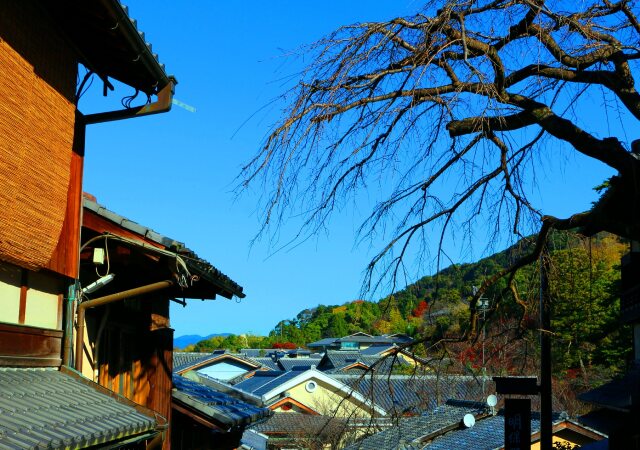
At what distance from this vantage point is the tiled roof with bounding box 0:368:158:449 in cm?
478

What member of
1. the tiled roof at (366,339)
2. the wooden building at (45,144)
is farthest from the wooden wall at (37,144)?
the tiled roof at (366,339)

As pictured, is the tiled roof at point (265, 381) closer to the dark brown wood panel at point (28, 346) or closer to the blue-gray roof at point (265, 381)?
the blue-gray roof at point (265, 381)

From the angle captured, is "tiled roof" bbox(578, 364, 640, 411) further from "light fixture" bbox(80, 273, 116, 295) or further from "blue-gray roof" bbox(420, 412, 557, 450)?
"blue-gray roof" bbox(420, 412, 557, 450)

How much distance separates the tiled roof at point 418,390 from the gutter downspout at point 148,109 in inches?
136

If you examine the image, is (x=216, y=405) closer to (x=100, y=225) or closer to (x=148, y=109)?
(x=100, y=225)

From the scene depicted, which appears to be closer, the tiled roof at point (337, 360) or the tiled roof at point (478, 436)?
the tiled roof at point (478, 436)

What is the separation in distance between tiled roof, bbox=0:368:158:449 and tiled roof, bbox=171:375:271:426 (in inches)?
178

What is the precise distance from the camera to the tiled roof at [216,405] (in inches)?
454

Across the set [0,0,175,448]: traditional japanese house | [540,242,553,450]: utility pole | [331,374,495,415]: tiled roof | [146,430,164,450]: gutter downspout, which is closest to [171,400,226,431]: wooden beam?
[331,374,495,415]: tiled roof

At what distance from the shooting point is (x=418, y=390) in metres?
8.71

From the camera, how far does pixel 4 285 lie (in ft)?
20.4

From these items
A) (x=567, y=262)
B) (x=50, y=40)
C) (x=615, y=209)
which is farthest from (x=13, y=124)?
(x=567, y=262)

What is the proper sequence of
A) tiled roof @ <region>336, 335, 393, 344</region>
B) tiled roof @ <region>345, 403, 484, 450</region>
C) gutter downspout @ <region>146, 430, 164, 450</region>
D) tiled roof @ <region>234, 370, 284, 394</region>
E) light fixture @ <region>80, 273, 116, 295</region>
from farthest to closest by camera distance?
tiled roof @ <region>336, 335, 393, 344</region>, tiled roof @ <region>234, 370, 284, 394</region>, tiled roof @ <region>345, 403, 484, 450</region>, light fixture @ <region>80, 273, 116, 295</region>, gutter downspout @ <region>146, 430, 164, 450</region>

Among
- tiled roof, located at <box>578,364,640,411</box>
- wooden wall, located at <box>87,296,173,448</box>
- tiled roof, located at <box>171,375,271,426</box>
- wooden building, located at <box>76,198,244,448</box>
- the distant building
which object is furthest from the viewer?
the distant building
